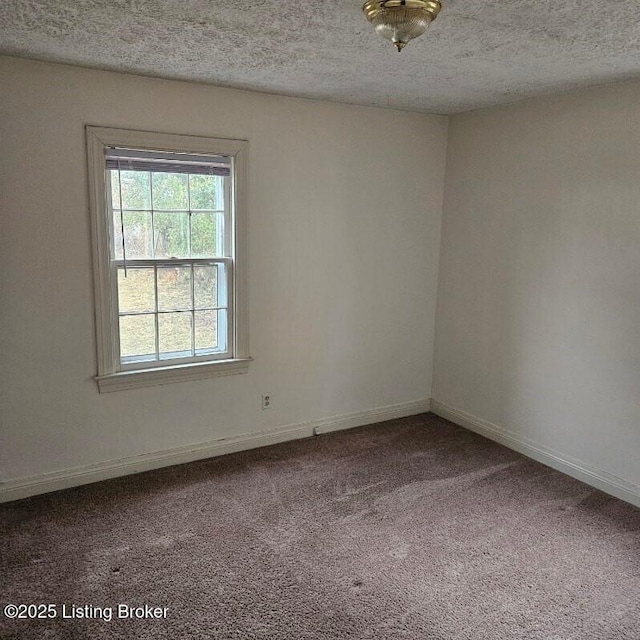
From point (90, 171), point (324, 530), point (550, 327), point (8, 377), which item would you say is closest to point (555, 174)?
point (550, 327)

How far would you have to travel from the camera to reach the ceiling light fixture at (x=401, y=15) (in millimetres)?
1902

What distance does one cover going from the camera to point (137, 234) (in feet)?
11.1

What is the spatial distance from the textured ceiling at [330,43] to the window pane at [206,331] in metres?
1.43

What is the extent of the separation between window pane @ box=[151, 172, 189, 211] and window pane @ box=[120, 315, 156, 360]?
2.25 ft

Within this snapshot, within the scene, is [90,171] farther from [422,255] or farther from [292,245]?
[422,255]

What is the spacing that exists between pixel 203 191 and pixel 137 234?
49 cm

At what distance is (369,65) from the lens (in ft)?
9.46

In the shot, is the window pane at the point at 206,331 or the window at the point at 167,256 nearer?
the window at the point at 167,256

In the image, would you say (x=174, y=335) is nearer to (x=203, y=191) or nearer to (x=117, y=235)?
(x=117, y=235)

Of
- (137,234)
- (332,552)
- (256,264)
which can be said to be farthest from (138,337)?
(332,552)

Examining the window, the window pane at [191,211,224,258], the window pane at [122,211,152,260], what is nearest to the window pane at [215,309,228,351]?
the window

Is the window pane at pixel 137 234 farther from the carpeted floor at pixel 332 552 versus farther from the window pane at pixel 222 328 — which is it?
the carpeted floor at pixel 332 552

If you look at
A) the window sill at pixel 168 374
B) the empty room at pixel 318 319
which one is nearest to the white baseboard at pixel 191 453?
the empty room at pixel 318 319

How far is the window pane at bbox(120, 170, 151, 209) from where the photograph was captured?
10.8 feet
